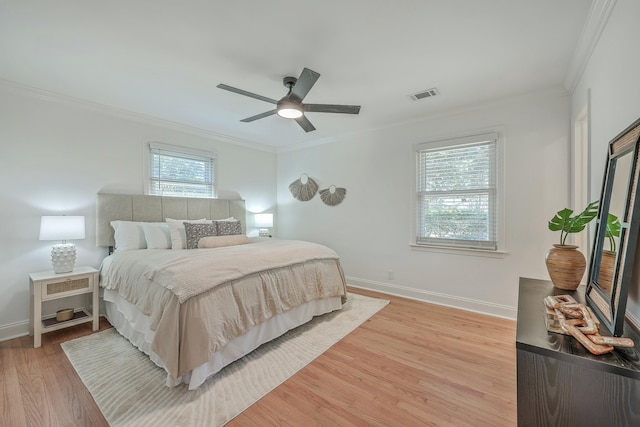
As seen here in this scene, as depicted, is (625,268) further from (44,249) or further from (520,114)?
(44,249)

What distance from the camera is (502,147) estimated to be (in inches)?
125

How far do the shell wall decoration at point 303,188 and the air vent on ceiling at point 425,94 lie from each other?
231cm

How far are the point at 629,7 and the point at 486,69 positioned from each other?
1167mm

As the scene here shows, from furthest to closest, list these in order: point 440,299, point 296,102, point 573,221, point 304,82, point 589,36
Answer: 1. point 440,299
2. point 296,102
3. point 304,82
4. point 589,36
5. point 573,221

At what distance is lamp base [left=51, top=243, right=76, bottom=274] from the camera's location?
2.71m

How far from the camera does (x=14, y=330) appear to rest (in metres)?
2.72

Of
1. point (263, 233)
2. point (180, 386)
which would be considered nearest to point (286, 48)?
point (180, 386)

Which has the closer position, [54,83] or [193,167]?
[54,83]

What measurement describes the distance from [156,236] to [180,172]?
1245 mm

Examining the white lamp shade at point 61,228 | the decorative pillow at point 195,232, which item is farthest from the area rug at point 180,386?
the decorative pillow at point 195,232

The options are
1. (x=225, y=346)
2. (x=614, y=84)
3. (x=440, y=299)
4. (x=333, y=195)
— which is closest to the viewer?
(x=614, y=84)

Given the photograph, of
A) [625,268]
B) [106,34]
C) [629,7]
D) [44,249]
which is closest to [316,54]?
[106,34]

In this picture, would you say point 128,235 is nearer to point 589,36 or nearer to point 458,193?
point 458,193

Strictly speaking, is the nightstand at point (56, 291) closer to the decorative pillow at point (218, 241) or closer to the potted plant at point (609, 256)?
the decorative pillow at point (218, 241)
